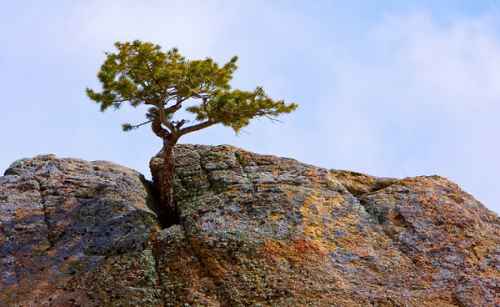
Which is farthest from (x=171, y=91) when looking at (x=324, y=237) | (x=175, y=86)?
(x=324, y=237)

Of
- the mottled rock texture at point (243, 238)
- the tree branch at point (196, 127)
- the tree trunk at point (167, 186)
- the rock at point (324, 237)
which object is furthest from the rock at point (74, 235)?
the tree branch at point (196, 127)

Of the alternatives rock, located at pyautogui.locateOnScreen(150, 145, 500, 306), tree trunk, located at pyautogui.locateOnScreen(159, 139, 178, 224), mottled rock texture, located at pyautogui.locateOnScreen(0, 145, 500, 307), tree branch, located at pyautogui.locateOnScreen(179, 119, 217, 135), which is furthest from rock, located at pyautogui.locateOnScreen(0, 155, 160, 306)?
tree branch, located at pyautogui.locateOnScreen(179, 119, 217, 135)

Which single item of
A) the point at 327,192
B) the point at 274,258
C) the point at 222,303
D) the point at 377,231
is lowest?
the point at 222,303

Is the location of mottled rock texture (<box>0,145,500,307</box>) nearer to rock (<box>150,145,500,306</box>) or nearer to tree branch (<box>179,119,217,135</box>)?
rock (<box>150,145,500,306</box>)

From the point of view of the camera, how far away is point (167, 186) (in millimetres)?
22438

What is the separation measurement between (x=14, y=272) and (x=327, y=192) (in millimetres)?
9685

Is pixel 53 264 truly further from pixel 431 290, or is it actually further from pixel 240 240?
pixel 431 290

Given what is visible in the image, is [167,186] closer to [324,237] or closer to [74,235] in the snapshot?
[74,235]

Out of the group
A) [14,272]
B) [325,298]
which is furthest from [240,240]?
[14,272]

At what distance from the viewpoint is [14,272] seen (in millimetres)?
18500

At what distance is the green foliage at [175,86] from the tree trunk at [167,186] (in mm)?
941

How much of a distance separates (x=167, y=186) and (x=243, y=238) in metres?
4.70

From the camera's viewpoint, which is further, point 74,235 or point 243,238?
point 74,235

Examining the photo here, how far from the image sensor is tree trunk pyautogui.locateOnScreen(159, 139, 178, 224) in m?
22.0
